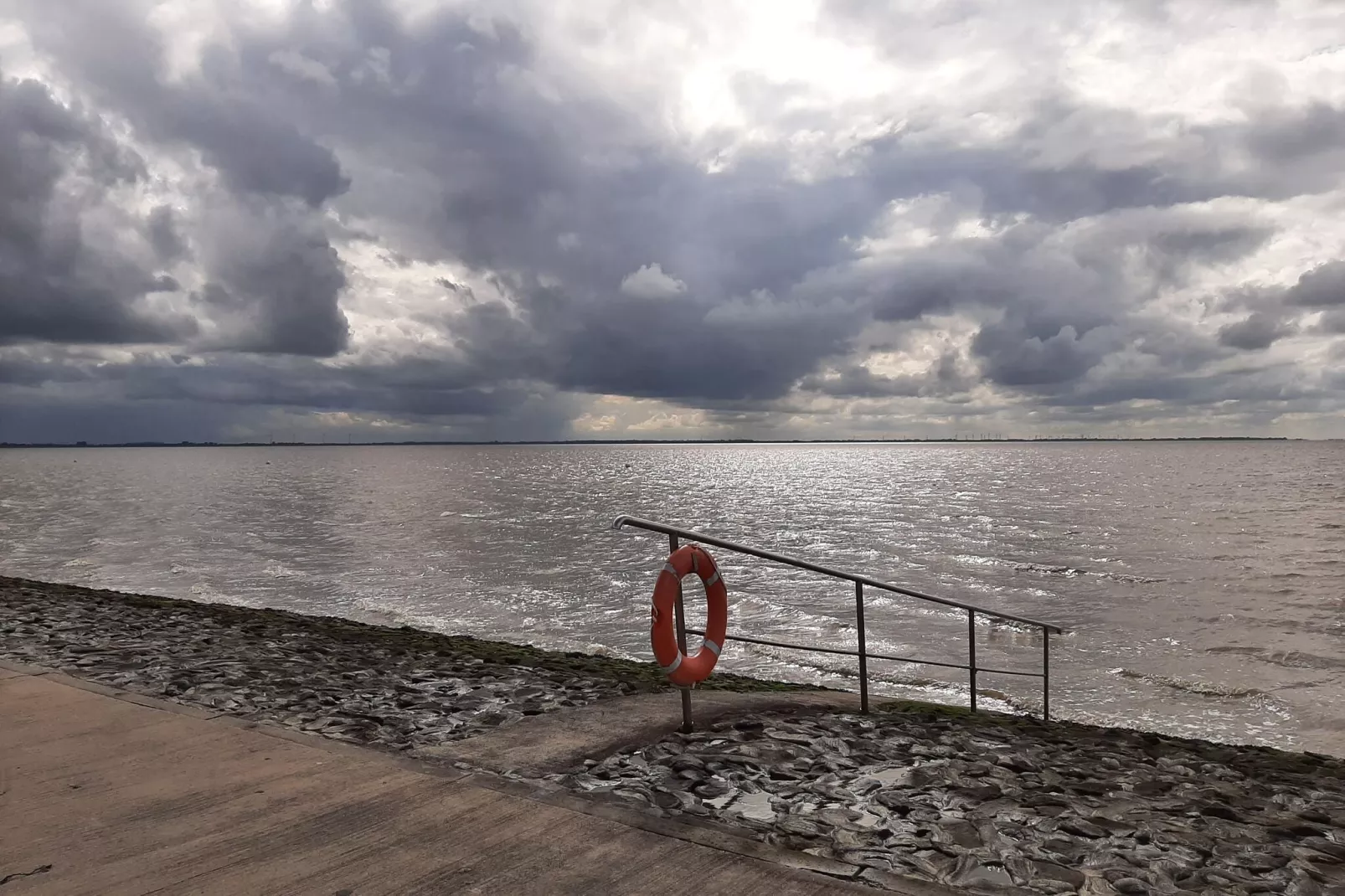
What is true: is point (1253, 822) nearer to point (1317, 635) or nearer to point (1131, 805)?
point (1131, 805)

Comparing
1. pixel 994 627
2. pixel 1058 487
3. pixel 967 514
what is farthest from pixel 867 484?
pixel 994 627

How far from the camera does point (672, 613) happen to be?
493cm

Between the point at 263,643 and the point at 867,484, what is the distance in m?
72.1

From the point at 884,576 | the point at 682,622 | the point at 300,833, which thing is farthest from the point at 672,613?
the point at 884,576

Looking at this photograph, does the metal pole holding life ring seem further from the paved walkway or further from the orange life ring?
the paved walkway

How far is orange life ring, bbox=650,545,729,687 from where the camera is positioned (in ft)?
15.6

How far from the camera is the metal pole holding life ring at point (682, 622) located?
4750 mm

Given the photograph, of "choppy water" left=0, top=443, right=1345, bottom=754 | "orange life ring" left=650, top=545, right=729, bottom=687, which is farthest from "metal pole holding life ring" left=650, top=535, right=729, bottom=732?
"choppy water" left=0, top=443, right=1345, bottom=754

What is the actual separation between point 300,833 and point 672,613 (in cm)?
223

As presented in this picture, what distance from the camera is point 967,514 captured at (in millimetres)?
41875

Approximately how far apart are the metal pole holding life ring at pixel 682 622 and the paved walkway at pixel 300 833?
1.13 m

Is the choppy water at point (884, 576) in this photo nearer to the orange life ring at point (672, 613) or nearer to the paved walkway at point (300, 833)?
the orange life ring at point (672, 613)

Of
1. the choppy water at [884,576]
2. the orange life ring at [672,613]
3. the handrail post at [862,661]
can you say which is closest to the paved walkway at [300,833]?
the orange life ring at [672,613]

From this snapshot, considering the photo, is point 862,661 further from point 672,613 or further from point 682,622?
point 672,613
